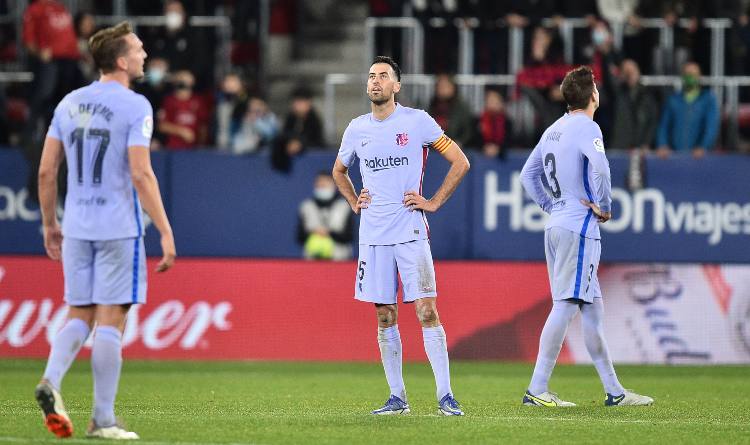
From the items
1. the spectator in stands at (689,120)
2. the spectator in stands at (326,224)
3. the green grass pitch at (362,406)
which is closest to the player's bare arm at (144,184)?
the green grass pitch at (362,406)

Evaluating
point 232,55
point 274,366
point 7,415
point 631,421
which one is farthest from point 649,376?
point 232,55

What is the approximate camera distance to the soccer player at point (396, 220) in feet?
30.7

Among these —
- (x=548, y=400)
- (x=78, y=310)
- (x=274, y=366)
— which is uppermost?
(x=78, y=310)

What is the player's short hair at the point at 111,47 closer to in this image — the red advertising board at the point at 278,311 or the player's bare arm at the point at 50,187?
the player's bare arm at the point at 50,187

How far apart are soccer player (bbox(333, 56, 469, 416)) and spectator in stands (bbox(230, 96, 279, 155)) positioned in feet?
30.5

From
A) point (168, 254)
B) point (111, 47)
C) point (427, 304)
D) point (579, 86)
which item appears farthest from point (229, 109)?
point (168, 254)

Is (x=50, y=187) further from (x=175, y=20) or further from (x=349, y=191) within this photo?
(x=175, y=20)

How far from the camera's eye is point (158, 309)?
1564cm

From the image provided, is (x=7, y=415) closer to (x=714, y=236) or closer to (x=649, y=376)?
(x=649, y=376)

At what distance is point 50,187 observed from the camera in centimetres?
780

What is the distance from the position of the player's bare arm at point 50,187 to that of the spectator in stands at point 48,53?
10.7m

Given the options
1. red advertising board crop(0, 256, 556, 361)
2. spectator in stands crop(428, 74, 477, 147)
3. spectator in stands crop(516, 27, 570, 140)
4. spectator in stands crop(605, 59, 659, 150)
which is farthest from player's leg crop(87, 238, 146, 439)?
spectator in stands crop(605, 59, 659, 150)

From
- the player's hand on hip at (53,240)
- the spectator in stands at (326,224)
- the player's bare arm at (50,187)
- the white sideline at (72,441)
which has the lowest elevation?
the spectator in stands at (326,224)

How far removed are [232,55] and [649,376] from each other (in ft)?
27.8
